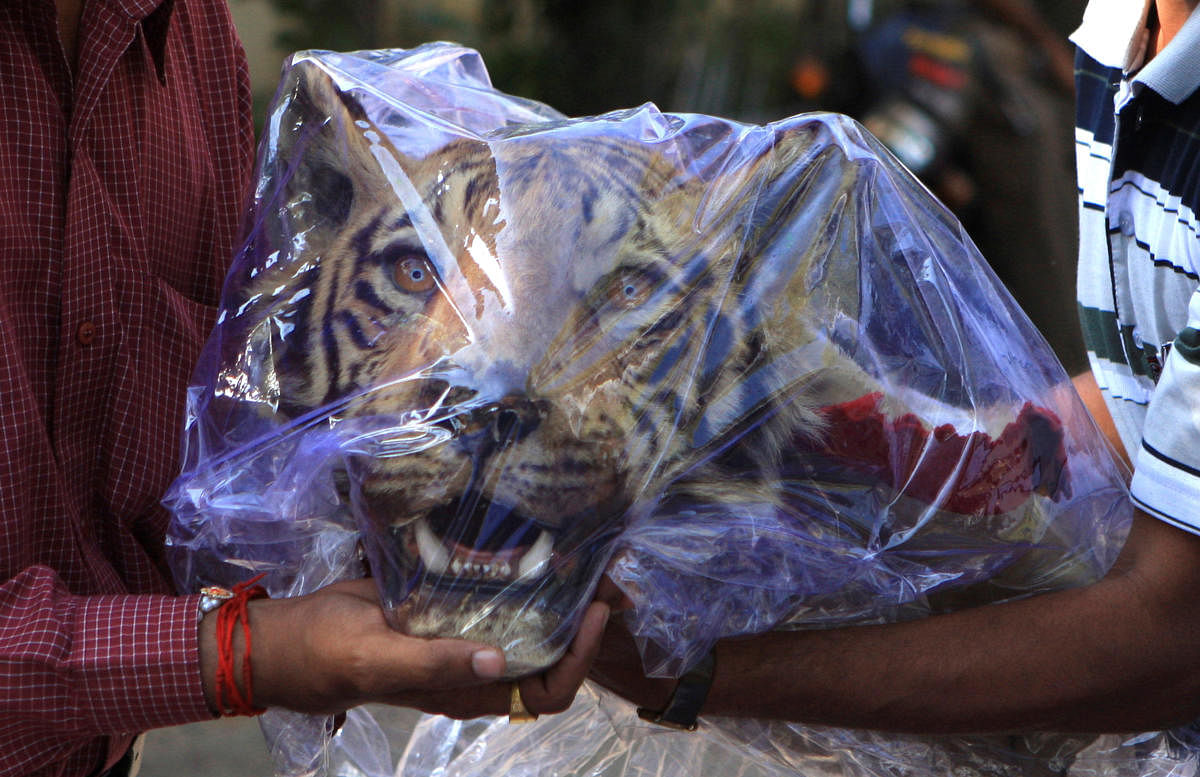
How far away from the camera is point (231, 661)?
129 centimetres

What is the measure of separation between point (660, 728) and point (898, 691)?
0.30 metres

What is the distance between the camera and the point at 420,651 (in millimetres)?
1126

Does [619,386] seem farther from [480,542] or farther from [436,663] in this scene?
[436,663]

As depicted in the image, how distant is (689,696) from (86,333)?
34.0 inches

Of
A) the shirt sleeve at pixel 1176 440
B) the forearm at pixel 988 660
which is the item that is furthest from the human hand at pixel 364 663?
the shirt sleeve at pixel 1176 440

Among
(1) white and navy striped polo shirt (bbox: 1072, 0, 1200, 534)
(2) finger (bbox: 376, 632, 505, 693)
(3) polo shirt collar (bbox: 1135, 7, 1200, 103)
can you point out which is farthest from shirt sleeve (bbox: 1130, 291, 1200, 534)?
(2) finger (bbox: 376, 632, 505, 693)

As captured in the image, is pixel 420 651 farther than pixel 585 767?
No

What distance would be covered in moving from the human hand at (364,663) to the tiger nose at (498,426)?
0.20 m

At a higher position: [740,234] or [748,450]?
[740,234]

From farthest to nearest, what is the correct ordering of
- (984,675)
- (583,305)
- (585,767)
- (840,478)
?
(585,767)
(984,675)
(840,478)
(583,305)

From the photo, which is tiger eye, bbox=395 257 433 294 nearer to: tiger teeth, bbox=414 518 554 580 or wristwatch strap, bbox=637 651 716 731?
tiger teeth, bbox=414 518 554 580

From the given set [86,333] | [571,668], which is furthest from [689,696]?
[86,333]

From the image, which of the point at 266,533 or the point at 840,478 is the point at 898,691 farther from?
the point at 266,533

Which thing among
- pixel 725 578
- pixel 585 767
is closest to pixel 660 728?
pixel 585 767
